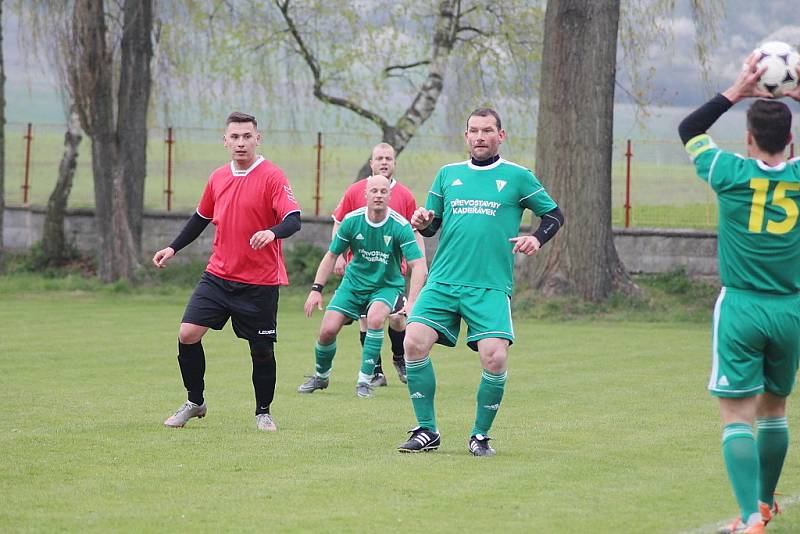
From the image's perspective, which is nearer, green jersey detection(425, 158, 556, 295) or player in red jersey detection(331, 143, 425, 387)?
green jersey detection(425, 158, 556, 295)

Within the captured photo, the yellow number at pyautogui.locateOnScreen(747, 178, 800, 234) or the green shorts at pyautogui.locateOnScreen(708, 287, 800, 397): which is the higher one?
the yellow number at pyautogui.locateOnScreen(747, 178, 800, 234)

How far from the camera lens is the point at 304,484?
710 centimetres

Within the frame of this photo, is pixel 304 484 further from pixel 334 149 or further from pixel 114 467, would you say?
pixel 334 149

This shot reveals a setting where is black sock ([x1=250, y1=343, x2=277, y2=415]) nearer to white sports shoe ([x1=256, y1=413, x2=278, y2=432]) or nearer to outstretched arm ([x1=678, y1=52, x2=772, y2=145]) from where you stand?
white sports shoe ([x1=256, y1=413, x2=278, y2=432])

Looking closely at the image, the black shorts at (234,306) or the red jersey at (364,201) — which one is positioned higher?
the red jersey at (364,201)

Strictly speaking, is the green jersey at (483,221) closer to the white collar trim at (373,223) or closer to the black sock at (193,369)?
the black sock at (193,369)

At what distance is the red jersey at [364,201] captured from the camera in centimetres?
1243

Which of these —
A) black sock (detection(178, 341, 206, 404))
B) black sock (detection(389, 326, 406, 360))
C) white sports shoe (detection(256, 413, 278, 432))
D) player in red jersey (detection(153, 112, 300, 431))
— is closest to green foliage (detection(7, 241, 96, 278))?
black sock (detection(389, 326, 406, 360))

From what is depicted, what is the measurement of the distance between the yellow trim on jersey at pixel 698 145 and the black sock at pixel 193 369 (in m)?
4.37

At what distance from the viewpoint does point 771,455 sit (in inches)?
249

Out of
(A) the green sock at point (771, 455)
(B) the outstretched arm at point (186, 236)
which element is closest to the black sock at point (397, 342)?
(B) the outstretched arm at point (186, 236)

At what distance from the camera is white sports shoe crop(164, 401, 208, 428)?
924 cm

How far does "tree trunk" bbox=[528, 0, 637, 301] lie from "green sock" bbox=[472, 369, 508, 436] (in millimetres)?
12400

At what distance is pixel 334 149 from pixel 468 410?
17.6 metres
